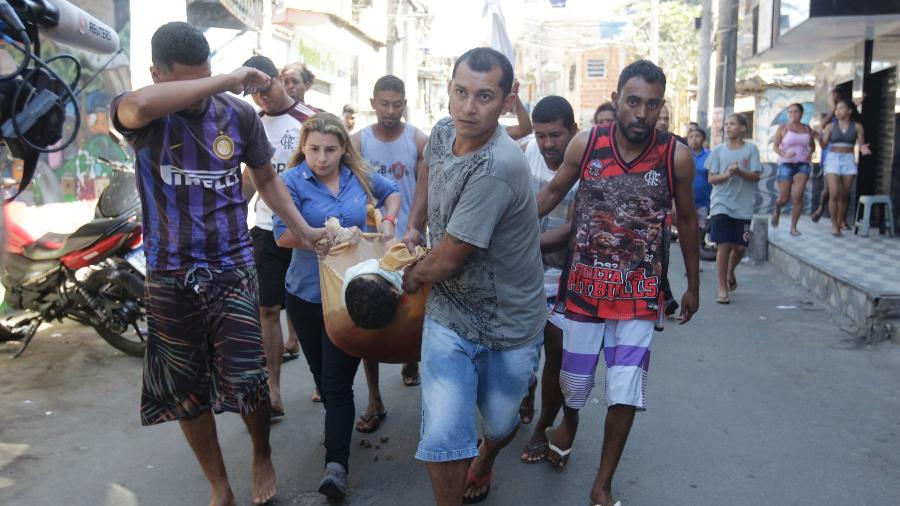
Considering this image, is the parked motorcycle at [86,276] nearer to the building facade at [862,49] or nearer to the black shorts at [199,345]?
the black shorts at [199,345]

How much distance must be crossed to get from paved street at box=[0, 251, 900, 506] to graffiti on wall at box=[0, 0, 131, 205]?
1.96 m

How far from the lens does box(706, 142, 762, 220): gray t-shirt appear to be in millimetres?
8453

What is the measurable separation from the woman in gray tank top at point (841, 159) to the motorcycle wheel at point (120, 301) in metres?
9.43

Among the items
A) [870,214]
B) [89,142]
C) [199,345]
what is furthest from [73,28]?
[870,214]

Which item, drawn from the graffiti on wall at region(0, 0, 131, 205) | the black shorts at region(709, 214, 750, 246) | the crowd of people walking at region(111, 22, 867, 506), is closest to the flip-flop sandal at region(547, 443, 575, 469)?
the crowd of people walking at region(111, 22, 867, 506)

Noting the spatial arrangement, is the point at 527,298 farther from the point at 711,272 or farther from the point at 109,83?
the point at 711,272

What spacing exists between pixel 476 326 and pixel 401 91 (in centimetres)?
285

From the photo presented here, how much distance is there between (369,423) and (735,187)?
5353 millimetres

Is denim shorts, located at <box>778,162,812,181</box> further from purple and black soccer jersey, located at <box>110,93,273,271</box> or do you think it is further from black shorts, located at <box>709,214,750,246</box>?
purple and black soccer jersey, located at <box>110,93,273,271</box>

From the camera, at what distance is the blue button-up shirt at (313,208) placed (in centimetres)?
410

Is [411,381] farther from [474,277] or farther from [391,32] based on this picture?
[391,32]

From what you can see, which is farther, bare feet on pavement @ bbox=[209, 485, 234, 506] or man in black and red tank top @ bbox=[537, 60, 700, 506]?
man in black and red tank top @ bbox=[537, 60, 700, 506]

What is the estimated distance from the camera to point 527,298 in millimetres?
3174

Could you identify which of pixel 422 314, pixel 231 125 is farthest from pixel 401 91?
pixel 422 314
